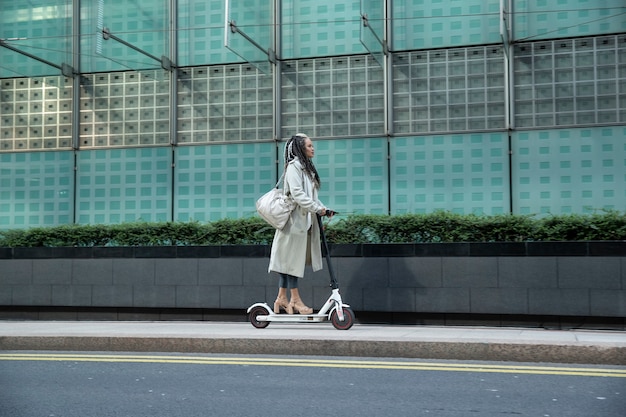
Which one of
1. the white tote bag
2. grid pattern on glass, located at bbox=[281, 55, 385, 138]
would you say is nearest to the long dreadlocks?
the white tote bag

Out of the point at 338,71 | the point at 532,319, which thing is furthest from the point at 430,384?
the point at 338,71

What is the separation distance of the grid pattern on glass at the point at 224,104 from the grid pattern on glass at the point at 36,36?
2211 mm

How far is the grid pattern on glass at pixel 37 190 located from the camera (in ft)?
48.3

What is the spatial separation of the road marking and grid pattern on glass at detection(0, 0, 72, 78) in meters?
7.99

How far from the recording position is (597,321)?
31.1 feet

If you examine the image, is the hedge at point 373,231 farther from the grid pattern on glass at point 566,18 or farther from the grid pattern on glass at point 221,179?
the grid pattern on glass at point 566,18

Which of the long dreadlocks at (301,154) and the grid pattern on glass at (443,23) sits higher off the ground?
the grid pattern on glass at (443,23)

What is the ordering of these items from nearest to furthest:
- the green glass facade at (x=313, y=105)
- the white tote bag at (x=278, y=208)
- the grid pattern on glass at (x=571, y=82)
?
the white tote bag at (x=278, y=208), the grid pattern on glass at (x=571, y=82), the green glass facade at (x=313, y=105)

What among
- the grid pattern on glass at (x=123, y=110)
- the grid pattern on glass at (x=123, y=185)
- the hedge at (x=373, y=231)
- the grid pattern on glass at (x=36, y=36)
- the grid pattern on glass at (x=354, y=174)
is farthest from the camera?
the grid pattern on glass at (x=36, y=36)

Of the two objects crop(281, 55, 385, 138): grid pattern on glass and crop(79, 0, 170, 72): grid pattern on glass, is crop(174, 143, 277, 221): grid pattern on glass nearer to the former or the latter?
crop(281, 55, 385, 138): grid pattern on glass

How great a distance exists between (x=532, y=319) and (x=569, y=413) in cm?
484

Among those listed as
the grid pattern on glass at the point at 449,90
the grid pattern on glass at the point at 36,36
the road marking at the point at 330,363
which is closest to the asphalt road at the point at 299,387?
the road marking at the point at 330,363

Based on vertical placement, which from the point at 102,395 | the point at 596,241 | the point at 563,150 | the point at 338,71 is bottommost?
the point at 102,395

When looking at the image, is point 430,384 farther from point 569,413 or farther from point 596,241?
point 596,241
